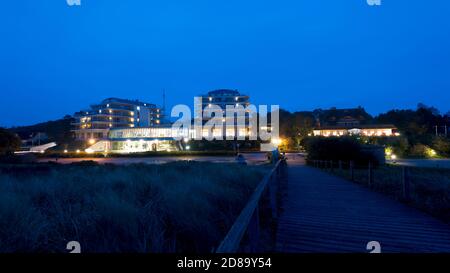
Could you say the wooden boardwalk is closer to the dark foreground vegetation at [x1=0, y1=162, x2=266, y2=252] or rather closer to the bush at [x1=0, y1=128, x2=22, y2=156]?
the dark foreground vegetation at [x1=0, y1=162, x2=266, y2=252]

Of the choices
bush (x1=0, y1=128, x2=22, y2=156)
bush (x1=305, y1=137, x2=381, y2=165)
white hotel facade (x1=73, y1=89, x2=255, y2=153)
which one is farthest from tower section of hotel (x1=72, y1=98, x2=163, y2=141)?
bush (x1=305, y1=137, x2=381, y2=165)

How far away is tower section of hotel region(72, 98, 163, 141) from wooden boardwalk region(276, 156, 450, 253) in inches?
2619

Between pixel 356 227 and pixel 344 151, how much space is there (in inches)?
840

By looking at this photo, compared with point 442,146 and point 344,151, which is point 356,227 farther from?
point 442,146

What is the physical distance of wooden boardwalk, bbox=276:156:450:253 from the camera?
396 centimetres

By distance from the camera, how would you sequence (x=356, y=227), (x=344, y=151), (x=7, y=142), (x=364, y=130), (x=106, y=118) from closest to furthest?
(x=356, y=227)
(x=344, y=151)
(x=7, y=142)
(x=364, y=130)
(x=106, y=118)

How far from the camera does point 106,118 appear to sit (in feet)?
238

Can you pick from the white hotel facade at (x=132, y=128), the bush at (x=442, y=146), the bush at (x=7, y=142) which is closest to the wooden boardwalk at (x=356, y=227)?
the white hotel facade at (x=132, y=128)

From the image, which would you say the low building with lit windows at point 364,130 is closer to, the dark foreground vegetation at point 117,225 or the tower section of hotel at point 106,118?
the tower section of hotel at point 106,118

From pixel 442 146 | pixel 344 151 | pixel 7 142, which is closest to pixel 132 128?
pixel 7 142

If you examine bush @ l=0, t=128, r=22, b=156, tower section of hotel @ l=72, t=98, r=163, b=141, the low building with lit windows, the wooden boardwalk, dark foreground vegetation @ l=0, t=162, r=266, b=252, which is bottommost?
the wooden boardwalk

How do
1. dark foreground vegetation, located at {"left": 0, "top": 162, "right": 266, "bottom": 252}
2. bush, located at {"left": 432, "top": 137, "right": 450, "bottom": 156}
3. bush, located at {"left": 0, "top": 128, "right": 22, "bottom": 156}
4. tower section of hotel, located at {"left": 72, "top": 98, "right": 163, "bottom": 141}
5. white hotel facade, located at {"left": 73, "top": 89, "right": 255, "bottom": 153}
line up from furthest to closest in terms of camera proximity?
tower section of hotel, located at {"left": 72, "top": 98, "right": 163, "bottom": 141} → white hotel facade, located at {"left": 73, "top": 89, "right": 255, "bottom": 153} → bush, located at {"left": 432, "top": 137, "right": 450, "bottom": 156} → bush, located at {"left": 0, "top": 128, "right": 22, "bottom": 156} → dark foreground vegetation, located at {"left": 0, "top": 162, "right": 266, "bottom": 252}

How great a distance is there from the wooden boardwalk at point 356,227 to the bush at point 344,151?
18.4 metres
